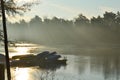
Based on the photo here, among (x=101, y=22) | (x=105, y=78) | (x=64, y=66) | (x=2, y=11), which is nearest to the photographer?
(x=2, y=11)

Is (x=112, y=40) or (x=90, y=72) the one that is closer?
(x=90, y=72)

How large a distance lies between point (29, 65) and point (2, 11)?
55.6m

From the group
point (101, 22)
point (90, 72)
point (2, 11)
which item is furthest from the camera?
point (101, 22)

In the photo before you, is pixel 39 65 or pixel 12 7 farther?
pixel 39 65

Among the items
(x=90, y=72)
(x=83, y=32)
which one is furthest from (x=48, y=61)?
(x=83, y=32)

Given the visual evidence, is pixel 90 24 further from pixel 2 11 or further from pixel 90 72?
pixel 2 11

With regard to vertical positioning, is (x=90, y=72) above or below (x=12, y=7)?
below

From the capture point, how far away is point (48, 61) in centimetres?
6962

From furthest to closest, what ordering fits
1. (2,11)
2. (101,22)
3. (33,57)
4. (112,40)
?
(101,22)
(112,40)
(33,57)
(2,11)

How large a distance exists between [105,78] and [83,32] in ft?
464

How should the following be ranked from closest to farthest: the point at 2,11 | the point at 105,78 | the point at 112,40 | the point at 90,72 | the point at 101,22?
the point at 2,11 → the point at 105,78 → the point at 90,72 → the point at 112,40 → the point at 101,22

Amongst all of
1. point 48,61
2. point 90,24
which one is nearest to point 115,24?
point 90,24

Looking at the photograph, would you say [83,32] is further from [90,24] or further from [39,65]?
[39,65]

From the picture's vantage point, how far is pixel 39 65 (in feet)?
216
